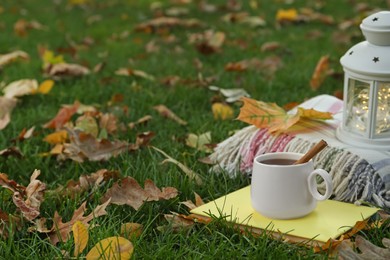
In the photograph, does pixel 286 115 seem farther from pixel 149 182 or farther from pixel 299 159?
pixel 149 182

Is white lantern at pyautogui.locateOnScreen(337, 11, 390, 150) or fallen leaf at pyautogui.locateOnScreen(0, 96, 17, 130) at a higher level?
white lantern at pyautogui.locateOnScreen(337, 11, 390, 150)

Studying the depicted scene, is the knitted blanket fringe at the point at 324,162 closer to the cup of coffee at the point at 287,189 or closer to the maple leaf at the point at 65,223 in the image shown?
the cup of coffee at the point at 287,189

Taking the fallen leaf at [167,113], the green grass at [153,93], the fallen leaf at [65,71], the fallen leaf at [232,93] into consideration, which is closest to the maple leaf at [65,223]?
the green grass at [153,93]

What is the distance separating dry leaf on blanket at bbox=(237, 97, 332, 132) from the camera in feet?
7.98

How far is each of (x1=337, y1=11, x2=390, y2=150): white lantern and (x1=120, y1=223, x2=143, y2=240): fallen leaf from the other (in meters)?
0.76

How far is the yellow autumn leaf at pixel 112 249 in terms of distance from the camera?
1782 millimetres

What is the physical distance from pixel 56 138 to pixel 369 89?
4.05 ft

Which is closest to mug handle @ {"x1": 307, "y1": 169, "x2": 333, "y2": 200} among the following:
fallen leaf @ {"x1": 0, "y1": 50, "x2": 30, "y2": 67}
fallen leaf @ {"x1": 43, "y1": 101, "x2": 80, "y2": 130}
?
fallen leaf @ {"x1": 43, "y1": 101, "x2": 80, "y2": 130}

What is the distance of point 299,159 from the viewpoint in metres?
2.09

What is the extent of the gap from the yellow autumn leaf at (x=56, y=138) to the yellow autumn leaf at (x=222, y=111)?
0.67 m

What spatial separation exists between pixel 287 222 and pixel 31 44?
3.24 metres

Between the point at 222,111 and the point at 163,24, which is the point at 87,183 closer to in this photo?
the point at 222,111

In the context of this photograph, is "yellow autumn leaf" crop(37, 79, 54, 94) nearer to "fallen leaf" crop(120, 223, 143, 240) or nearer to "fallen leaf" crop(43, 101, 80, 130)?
"fallen leaf" crop(43, 101, 80, 130)

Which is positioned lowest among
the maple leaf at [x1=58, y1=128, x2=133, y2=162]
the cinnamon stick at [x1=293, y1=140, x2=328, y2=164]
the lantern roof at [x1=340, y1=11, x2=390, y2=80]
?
the maple leaf at [x1=58, y1=128, x2=133, y2=162]
